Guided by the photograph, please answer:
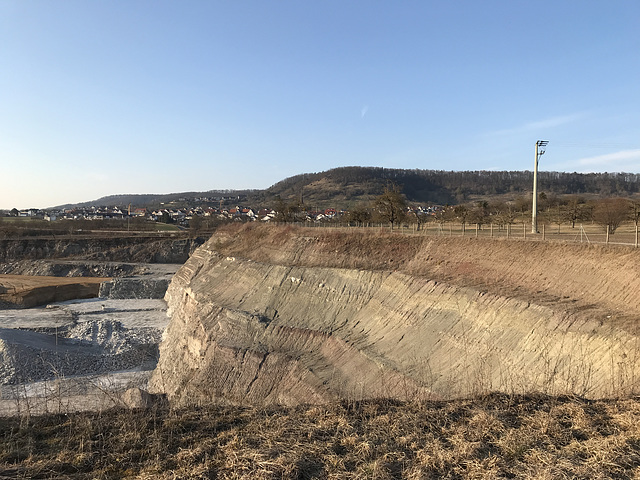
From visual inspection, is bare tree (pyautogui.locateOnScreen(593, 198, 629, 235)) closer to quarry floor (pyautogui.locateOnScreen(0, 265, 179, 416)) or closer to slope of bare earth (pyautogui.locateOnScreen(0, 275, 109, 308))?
quarry floor (pyautogui.locateOnScreen(0, 265, 179, 416))

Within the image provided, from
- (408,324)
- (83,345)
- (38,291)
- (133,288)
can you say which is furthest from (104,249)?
(408,324)

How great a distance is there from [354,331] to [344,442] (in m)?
17.2

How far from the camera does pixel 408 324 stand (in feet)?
69.3

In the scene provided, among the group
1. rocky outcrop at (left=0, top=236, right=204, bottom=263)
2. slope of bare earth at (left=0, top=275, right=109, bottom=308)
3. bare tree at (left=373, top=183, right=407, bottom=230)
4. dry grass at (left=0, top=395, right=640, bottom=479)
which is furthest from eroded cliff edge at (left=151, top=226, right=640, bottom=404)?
rocky outcrop at (left=0, top=236, right=204, bottom=263)

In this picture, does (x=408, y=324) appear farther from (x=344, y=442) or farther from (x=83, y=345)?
(x=83, y=345)

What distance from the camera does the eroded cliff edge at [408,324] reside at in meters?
14.2

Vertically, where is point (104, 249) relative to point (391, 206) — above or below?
below

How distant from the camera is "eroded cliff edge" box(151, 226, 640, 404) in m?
14.2

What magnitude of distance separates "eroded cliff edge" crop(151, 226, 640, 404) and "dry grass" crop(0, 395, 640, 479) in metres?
2.87

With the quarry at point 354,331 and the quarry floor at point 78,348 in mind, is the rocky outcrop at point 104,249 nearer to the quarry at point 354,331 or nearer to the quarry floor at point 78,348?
the quarry floor at point 78,348

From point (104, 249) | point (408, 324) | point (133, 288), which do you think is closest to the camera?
point (408, 324)

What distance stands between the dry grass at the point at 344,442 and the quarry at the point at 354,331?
113 centimetres

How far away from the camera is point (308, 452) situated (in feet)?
19.4

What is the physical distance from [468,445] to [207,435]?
4.23 m
